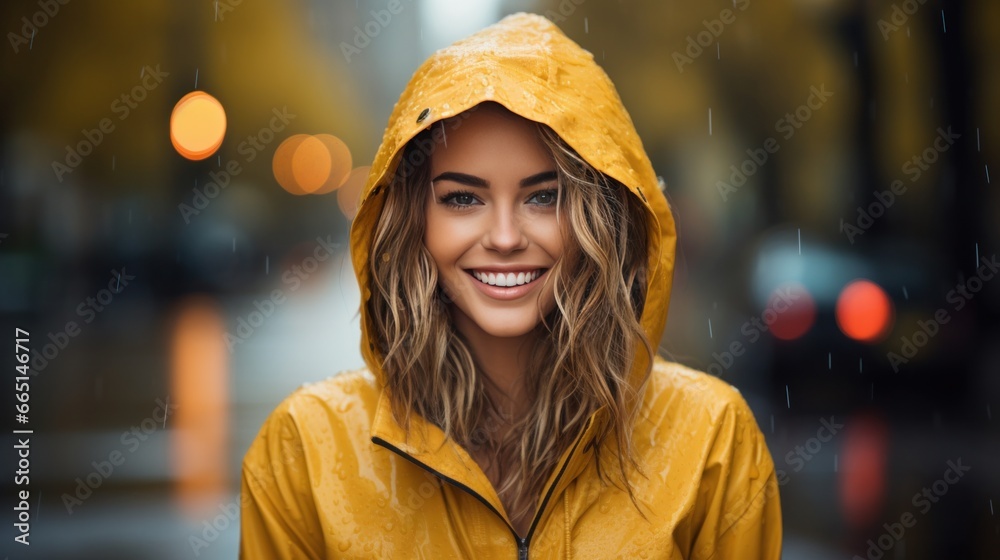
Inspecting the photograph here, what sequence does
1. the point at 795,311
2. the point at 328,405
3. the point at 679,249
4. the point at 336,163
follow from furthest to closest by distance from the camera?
the point at 336,163 → the point at 679,249 → the point at 795,311 → the point at 328,405

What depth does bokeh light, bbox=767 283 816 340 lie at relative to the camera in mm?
10492

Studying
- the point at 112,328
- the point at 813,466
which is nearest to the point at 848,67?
the point at 813,466

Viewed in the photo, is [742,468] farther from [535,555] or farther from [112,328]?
[112,328]
